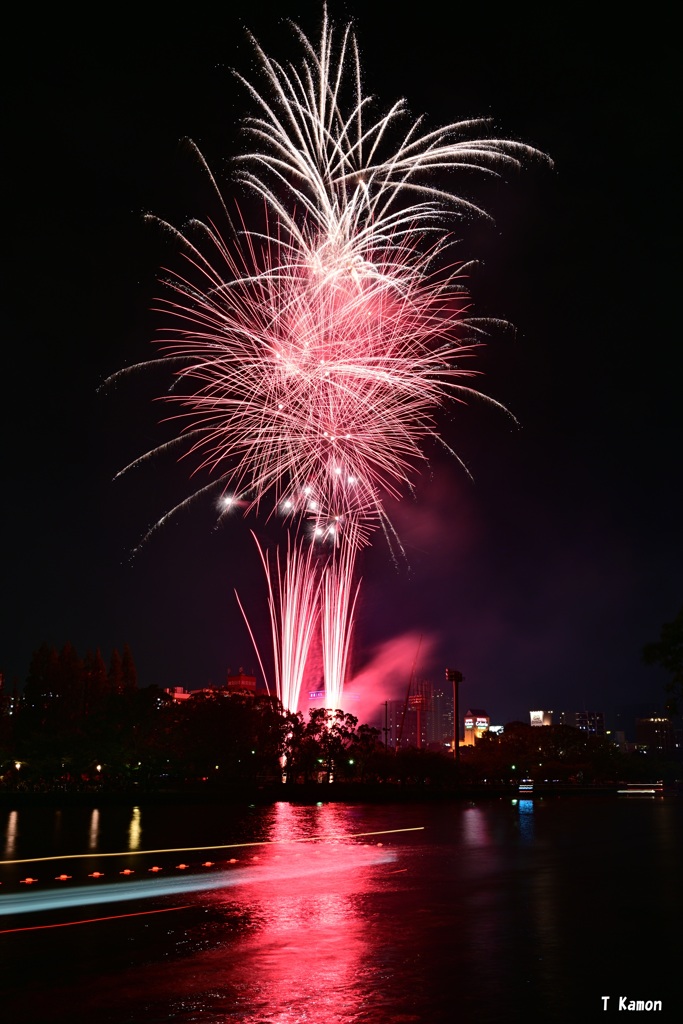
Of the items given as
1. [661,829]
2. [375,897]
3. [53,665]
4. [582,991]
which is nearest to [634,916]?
[375,897]

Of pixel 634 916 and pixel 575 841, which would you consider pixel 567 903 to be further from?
pixel 575 841

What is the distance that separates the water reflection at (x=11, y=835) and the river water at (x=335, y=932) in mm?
137

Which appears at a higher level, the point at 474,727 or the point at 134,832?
the point at 474,727

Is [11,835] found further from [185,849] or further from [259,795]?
[259,795]

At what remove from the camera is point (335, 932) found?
32.0 feet

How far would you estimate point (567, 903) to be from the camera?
40.0 feet

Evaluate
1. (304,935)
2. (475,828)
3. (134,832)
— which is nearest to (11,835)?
(134,832)

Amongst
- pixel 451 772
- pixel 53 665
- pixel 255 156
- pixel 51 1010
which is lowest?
pixel 51 1010

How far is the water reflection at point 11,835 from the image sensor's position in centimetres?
1855

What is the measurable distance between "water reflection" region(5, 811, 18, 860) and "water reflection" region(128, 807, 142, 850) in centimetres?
238

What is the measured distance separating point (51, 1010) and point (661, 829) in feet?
81.3

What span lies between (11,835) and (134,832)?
117 inches

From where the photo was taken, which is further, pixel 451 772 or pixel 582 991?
pixel 451 772

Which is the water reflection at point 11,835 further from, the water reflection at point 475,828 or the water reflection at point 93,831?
the water reflection at point 475,828
